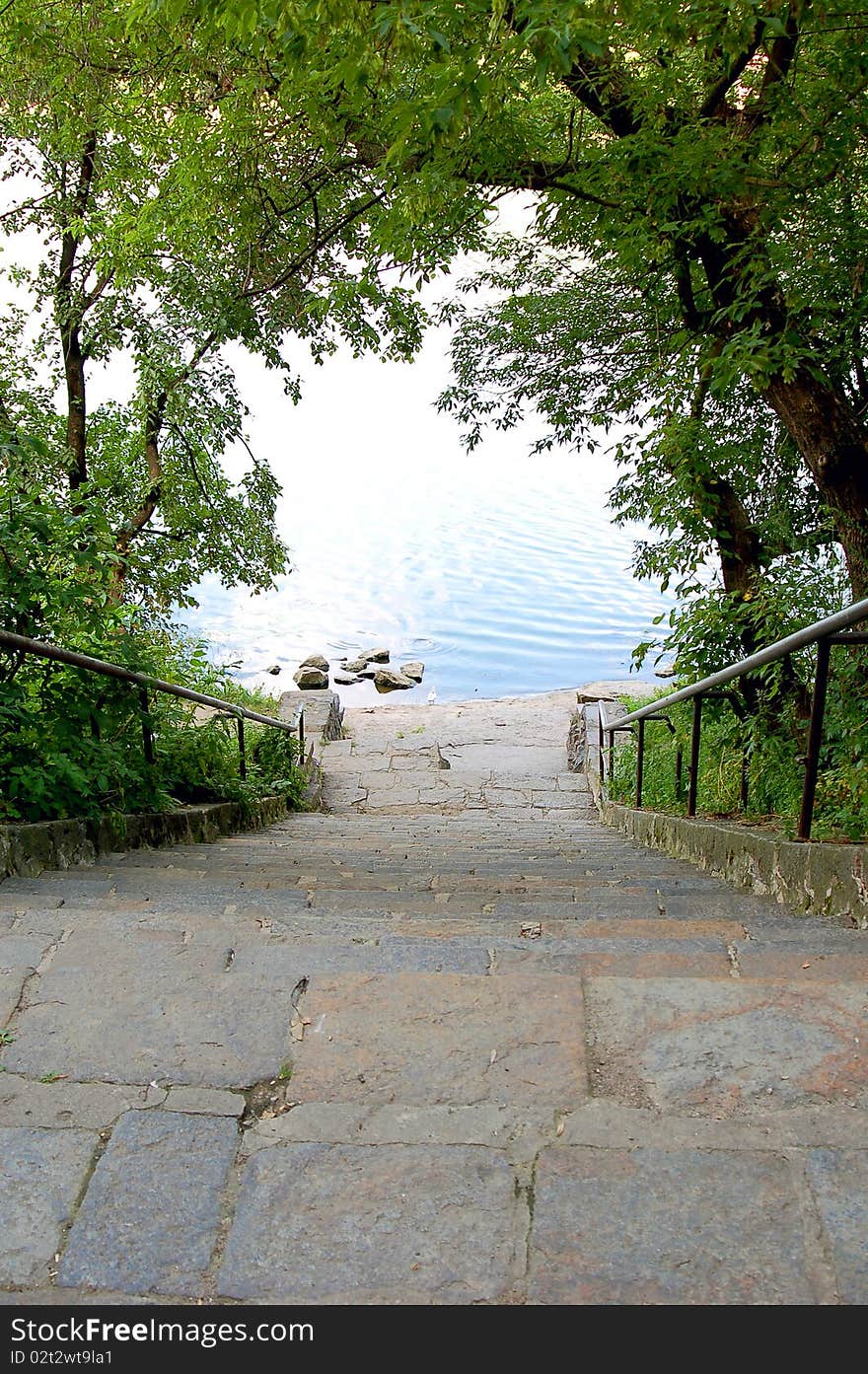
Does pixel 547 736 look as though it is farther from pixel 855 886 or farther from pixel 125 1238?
pixel 125 1238

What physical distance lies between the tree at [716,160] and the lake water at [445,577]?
4.78 m

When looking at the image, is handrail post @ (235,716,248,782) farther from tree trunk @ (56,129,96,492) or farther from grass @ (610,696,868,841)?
tree trunk @ (56,129,96,492)

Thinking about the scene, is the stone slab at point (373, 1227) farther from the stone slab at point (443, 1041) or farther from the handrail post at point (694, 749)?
the handrail post at point (694, 749)

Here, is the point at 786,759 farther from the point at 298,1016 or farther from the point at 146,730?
the point at 298,1016

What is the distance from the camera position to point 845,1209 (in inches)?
56.4

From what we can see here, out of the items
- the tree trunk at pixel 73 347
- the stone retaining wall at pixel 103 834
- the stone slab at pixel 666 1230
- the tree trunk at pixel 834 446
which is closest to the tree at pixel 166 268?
the tree trunk at pixel 73 347

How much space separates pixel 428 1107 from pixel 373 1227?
30 centimetres

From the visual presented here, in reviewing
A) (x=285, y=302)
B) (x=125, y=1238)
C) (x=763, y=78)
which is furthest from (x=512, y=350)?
(x=125, y=1238)

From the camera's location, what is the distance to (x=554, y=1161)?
156cm

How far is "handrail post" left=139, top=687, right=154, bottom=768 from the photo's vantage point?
464 cm

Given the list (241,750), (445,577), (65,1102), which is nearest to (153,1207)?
(65,1102)

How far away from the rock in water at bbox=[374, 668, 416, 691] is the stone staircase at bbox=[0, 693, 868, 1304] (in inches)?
622

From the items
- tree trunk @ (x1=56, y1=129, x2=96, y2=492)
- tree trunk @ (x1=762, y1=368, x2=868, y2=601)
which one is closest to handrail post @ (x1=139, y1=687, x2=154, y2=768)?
tree trunk @ (x1=762, y1=368, x2=868, y2=601)
